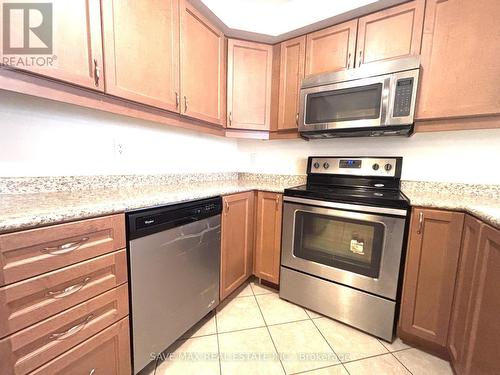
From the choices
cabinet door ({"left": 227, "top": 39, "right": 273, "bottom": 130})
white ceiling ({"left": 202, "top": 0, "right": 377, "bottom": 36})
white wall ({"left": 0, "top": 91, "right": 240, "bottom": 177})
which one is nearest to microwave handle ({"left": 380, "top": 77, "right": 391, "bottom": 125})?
white ceiling ({"left": 202, "top": 0, "right": 377, "bottom": 36})

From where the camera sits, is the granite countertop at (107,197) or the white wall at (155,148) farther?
the white wall at (155,148)

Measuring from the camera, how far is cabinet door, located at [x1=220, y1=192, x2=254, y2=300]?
1.58 meters

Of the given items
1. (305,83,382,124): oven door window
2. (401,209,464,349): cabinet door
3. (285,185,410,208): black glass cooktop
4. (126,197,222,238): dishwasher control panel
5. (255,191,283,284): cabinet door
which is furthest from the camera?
(255,191,283,284): cabinet door

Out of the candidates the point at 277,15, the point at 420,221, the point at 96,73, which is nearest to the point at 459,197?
the point at 420,221

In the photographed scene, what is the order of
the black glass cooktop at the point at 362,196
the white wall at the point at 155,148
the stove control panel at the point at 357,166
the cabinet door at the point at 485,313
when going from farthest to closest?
the stove control panel at the point at 357,166
the black glass cooktop at the point at 362,196
the white wall at the point at 155,148
the cabinet door at the point at 485,313

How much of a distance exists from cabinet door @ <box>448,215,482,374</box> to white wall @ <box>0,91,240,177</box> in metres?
1.97

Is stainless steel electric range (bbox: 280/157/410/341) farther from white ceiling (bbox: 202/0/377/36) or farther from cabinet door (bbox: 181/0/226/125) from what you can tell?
white ceiling (bbox: 202/0/377/36)

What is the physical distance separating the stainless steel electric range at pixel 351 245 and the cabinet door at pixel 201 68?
0.96m

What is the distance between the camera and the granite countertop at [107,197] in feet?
2.32

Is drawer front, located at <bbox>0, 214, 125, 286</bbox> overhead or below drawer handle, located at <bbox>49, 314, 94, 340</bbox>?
overhead

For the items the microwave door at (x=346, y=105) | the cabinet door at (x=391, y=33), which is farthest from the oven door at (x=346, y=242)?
the cabinet door at (x=391, y=33)

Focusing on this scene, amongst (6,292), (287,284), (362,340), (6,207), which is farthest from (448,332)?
(6,207)

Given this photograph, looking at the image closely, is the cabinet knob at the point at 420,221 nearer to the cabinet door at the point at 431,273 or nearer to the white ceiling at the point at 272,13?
the cabinet door at the point at 431,273

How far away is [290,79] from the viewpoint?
6.18ft
